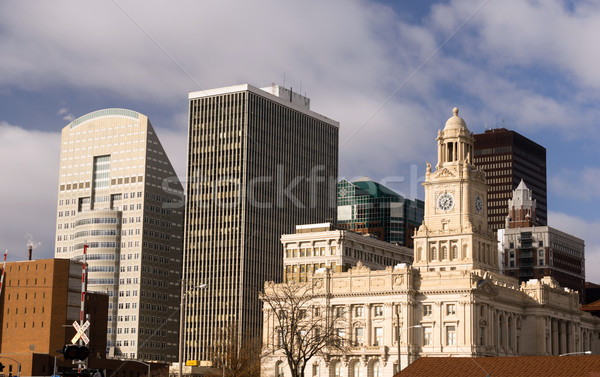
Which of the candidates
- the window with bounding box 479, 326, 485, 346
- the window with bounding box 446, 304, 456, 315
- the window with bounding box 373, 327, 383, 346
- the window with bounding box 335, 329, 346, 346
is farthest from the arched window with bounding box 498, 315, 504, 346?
the window with bounding box 335, 329, 346, 346

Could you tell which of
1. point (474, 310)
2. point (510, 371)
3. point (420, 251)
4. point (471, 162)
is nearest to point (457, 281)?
point (474, 310)

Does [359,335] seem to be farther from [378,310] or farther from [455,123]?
[455,123]

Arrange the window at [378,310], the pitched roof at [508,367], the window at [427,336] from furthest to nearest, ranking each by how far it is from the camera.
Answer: the window at [378,310] < the window at [427,336] < the pitched roof at [508,367]

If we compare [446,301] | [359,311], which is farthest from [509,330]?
[359,311]

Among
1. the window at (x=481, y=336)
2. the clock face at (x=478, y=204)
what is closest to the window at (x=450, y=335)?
the window at (x=481, y=336)

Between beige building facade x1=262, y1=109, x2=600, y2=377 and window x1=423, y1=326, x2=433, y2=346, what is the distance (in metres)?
0.17

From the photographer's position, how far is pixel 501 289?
566ft

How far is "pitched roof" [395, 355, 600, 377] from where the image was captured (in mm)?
88975

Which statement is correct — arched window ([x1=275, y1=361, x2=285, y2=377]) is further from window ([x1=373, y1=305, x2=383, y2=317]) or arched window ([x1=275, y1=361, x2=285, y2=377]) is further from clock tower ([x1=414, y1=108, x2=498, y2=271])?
clock tower ([x1=414, y1=108, x2=498, y2=271])

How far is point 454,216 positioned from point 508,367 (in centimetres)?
8858

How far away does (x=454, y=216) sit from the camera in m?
181

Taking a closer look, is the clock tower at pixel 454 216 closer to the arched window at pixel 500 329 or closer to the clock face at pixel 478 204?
the clock face at pixel 478 204

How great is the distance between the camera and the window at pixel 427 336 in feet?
537

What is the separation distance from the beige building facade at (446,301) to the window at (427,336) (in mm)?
174
